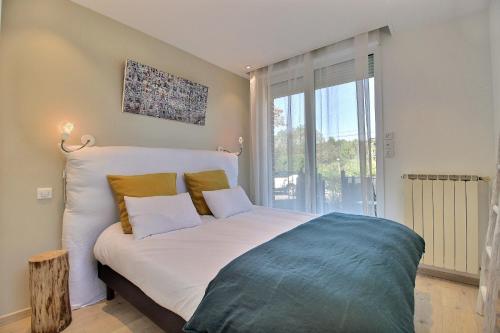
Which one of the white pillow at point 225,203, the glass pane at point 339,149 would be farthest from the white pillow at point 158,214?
the glass pane at point 339,149

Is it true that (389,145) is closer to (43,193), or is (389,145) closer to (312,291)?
(312,291)

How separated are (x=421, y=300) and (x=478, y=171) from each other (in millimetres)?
1293

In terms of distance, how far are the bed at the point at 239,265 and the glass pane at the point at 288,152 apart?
2.99 feet

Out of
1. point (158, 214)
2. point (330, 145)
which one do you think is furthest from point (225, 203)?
point (330, 145)

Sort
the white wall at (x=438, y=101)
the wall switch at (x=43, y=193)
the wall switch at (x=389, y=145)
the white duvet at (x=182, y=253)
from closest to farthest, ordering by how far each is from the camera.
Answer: the white duvet at (x=182, y=253) < the wall switch at (x=43, y=193) < the white wall at (x=438, y=101) < the wall switch at (x=389, y=145)

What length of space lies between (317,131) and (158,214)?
213cm

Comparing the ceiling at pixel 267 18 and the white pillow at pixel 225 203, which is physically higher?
the ceiling at pixel 267 18

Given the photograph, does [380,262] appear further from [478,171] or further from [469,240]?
[478,171]

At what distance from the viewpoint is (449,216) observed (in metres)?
→ 2.31

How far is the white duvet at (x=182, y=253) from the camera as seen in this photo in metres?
1.22

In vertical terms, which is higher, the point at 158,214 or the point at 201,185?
the point at 201,185

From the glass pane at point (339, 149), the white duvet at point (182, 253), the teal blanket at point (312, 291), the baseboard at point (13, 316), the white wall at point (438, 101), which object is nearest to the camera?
the teal blanket at point (312, 291)

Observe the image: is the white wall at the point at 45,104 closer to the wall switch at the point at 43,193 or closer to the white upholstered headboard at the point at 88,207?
the wall switch at the point at 43,193

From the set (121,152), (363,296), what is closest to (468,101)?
(363,296)
